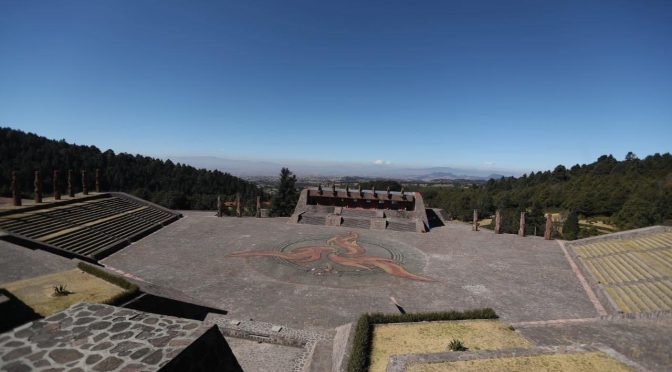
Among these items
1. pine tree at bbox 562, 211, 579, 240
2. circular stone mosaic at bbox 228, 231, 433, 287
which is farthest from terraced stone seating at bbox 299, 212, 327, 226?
pine tree at bbox 562, 211, 579, 240

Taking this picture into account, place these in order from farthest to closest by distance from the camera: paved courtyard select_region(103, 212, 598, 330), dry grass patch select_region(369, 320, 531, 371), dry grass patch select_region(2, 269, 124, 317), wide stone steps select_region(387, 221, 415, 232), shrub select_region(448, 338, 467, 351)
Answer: wide stone steps select_region(387, 221, 415, 232) → paved courtyard select_region(103, 212, 598, 330) → dry grass patch select_region(2, 269, 124, 317) → dry grass patch select_region(369, 320, 531, 371) → shrub select_region(448, 338, 467, 351)

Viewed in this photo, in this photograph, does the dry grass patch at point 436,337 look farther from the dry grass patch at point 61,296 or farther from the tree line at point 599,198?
the tree line at point 599,198

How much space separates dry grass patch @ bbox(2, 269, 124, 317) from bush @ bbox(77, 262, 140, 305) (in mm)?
177

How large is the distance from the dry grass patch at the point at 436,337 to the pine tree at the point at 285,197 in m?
42.4

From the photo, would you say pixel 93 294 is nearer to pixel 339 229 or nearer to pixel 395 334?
pixel 395 334

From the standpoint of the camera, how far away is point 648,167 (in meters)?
77.9

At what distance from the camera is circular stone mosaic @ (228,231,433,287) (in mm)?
19047

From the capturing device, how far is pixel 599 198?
6362 cm

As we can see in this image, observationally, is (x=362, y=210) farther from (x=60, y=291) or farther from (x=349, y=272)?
(x=60, y=291)

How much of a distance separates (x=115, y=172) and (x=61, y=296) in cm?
6669

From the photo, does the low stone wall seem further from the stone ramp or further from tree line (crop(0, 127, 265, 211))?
tree line (crop(0, 127, 265, 211))

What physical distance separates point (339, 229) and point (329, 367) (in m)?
21.3

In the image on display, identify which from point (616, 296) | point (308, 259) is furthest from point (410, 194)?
point (616, 296)

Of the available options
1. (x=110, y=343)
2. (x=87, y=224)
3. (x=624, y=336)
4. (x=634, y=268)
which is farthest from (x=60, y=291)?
(x=634, y=268)
